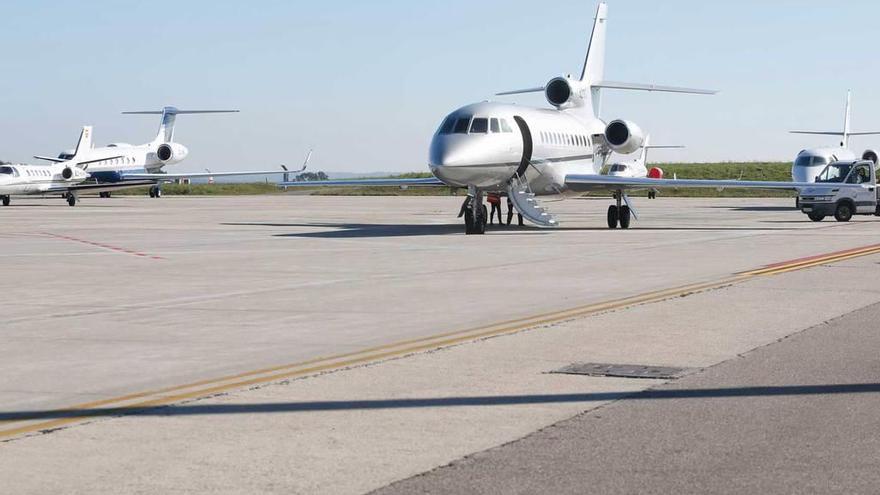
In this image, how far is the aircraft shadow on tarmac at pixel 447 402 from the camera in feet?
25.6

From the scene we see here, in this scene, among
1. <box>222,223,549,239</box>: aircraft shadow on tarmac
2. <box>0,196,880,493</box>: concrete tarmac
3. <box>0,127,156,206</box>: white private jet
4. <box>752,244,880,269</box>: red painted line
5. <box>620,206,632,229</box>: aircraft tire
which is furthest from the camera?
<box>0,127,156,206</box>: white private jet

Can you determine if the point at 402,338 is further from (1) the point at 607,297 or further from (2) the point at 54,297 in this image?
(2) the point at 54,297

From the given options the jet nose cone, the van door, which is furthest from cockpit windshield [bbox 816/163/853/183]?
the jet nose cone

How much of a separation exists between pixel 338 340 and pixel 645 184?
2331 cm

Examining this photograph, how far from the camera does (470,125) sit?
3203cm

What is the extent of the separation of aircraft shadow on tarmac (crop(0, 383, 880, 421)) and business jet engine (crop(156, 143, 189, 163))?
7912 cm

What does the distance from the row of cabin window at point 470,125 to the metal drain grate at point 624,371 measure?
22.4 meters

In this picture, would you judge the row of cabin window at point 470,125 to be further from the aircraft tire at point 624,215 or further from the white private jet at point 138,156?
the white private jet at point 138,156

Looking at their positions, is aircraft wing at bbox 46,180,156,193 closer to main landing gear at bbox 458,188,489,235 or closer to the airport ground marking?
main landing gear at bbox 458,188,489,235

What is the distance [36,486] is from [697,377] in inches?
196

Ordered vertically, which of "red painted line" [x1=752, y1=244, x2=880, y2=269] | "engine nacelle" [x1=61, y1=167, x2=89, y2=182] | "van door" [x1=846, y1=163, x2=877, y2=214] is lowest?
"engine nacelle" [x1=61, y1=167, x2=89, y2=182]

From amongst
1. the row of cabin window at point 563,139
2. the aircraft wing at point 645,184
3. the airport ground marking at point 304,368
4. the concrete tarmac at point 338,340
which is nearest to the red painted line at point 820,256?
the concrete tarmac at point 338,340

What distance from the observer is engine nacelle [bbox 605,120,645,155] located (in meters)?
39.6

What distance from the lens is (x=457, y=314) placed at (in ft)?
44.7
